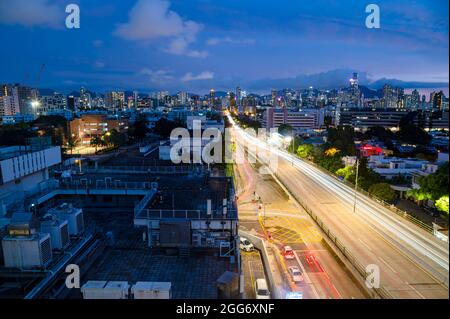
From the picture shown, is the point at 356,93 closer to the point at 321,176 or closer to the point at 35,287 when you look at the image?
the point at 321,176

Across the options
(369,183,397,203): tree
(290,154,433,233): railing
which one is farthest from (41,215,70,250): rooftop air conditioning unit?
(369,183,397,203): tree

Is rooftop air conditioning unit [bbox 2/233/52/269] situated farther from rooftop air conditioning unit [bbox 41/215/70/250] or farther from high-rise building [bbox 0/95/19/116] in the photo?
high-rise building [bbox 0/95/19/116]

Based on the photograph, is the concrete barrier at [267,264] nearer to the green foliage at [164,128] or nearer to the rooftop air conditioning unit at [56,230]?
the rooftop air conditioning unit at [56,230]

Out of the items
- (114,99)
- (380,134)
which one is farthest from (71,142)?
(114,99)

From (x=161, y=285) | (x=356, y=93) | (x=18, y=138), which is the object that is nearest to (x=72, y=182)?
(x=161, y=285)

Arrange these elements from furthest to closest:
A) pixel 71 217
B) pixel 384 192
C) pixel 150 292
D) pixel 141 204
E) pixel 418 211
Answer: pixel 418 211
pixel 384 192
pixel 141 204
pixel 71 217
pixel 150 292

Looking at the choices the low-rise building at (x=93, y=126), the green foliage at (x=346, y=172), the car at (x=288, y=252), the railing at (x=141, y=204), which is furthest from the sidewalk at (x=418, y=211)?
the low-rise building at (x=93, y=126)

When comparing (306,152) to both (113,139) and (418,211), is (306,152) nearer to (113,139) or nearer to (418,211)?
(418,211)
